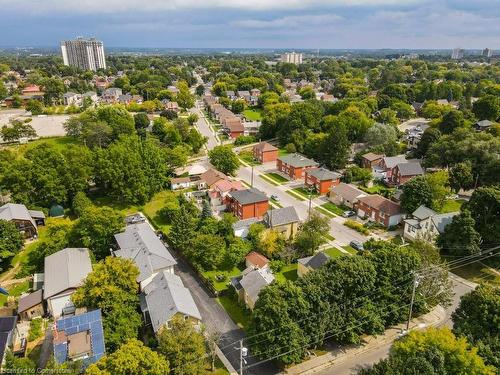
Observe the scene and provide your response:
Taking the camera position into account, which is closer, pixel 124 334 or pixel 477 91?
pixel 124 334

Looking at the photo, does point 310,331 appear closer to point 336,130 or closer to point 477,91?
point 336,130

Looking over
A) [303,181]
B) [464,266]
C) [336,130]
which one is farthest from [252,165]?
[464,266]

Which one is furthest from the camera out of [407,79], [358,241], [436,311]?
[407,79]

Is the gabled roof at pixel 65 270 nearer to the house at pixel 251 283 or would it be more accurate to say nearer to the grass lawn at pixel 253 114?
the house at pixel 251 283

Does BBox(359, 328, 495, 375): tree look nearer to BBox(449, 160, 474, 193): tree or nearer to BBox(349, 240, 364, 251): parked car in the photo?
BBox(349, 240, 364, 251): parked car

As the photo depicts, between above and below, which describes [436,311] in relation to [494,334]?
below

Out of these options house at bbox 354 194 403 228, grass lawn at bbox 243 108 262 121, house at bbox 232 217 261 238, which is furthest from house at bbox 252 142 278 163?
grass lawn at bbox 243 108 262 121

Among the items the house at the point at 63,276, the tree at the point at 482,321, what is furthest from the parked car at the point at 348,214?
the house at the point at 63,276
